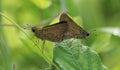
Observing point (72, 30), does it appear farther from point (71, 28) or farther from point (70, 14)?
point (70, 14)

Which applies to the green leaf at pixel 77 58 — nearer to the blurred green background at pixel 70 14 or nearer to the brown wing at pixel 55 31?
the brown wing at pixel 55 31

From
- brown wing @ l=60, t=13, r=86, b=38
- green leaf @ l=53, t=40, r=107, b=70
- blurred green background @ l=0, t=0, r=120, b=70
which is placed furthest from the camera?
blurred green background @ l=0, t=0, r=120, b=70

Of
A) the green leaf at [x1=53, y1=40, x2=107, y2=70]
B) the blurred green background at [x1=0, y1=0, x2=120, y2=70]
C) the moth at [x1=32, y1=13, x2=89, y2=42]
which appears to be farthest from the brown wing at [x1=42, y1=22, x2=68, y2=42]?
the blurred green background at [x1=0, y1=0, x2=120, y2=70]

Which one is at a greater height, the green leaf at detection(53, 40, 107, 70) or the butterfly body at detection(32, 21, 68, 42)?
the butterfly body at detection(32, 21, 68, 42)

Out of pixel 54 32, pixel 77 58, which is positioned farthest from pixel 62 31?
pixel 77 58

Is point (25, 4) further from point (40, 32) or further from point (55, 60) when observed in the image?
point (55, 60)

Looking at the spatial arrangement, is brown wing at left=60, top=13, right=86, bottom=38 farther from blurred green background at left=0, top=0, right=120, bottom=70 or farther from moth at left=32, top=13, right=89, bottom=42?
blurred green background at left=0, top=0, right=120, bottom=70

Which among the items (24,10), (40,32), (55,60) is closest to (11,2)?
(24,10)

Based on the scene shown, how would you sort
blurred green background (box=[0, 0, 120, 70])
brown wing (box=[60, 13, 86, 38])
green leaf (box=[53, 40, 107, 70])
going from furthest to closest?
blurred green background (box=[0, 0, 120, 70]), brown wing (box=[60, 13, 86, 38]), green leaf (box=[53, 40, 107, 70])
